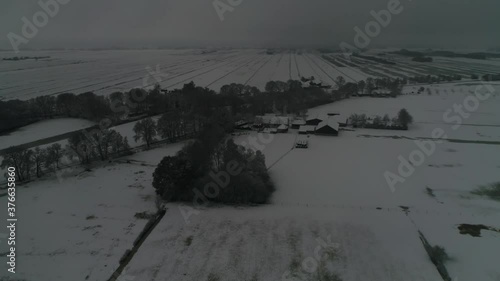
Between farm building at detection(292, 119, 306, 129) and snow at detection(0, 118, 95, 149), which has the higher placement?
snow at detection(0, 118, 95, 149)

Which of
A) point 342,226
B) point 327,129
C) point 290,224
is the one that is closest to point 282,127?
point 327,129

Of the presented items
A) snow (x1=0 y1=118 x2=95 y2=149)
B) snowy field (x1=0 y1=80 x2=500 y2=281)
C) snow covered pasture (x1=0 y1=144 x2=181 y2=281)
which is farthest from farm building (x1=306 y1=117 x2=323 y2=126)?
snow (x1=0 y1=118 x2=95 y2=149)

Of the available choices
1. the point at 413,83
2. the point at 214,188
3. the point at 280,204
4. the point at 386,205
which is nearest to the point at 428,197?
the point at 386,205

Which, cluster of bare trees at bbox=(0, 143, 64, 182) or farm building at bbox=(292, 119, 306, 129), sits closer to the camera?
cluster of bare trees at bbox=(0, 143, 64, 182)

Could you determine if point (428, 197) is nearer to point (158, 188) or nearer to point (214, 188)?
point (214, 188)

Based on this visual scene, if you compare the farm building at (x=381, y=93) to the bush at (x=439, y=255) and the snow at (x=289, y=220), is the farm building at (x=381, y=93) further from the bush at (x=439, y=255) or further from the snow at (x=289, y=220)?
the bush at (x=439, y=255)

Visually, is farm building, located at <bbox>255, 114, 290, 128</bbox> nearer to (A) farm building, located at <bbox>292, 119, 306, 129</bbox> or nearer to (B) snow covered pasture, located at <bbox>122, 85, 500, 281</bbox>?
(A) farm building, located at <bbox>292, 119, 306, 129</bbox>
